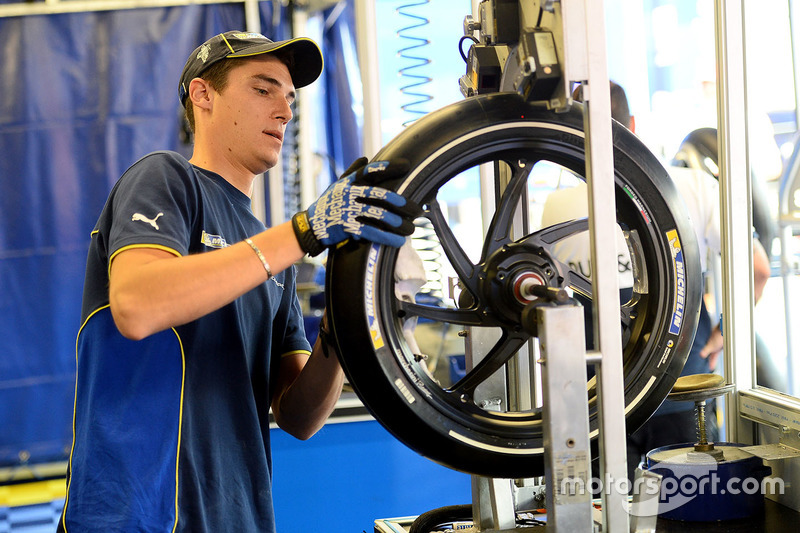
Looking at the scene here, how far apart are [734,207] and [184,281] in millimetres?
1289

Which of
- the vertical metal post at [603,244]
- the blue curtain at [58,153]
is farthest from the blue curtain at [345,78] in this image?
the vertical metal post at [603,244]

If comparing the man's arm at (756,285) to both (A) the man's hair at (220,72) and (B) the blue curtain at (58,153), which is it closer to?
(A) the man's hair at (220,72)

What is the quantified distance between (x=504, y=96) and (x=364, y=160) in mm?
236

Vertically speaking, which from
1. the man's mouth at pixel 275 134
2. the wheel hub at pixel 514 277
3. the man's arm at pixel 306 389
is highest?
the man's mouth at pixel 275 134

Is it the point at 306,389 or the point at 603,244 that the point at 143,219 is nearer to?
the point at 306,389

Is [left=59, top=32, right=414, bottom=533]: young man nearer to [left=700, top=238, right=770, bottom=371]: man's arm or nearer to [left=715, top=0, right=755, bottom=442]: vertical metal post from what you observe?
[left=715, top=0, right=755, bottom=442]: vertical metal post

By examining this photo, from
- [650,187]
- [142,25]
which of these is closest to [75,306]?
[142,25]

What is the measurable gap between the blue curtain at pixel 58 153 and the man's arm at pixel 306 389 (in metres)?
2.20

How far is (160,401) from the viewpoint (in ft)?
4.36

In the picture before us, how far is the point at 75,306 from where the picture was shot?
3.57 m

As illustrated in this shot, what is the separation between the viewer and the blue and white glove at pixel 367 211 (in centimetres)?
108

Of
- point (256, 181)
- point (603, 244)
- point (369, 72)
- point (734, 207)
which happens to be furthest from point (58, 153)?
point (603, 244)

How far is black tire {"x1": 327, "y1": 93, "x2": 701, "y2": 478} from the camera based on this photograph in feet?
3.62

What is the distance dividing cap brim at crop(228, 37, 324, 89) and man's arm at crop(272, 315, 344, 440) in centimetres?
59
